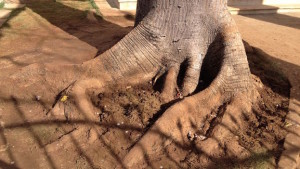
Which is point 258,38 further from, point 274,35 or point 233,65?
point 233,65

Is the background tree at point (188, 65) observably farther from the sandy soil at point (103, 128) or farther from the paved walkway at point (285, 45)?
the paved walkway at point (285, 45)

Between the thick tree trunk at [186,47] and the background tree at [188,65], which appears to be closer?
the background tree at [188,65]

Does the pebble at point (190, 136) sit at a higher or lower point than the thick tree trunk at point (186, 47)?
lower

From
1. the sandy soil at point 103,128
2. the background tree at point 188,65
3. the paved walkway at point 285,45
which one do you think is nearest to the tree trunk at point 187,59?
the background tree at point 188,65

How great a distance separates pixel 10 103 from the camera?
3.91 m

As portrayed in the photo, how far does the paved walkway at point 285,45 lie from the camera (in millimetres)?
3506

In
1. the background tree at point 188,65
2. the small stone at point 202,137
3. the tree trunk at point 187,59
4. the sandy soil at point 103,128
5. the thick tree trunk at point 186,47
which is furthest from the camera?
the thick tree trunk at point 186,47

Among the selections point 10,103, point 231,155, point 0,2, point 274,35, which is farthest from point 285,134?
point 0,2

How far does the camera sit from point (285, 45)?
7199mm

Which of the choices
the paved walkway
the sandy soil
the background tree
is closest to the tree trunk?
the background tree

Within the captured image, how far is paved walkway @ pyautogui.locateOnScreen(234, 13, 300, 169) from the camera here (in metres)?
3.51

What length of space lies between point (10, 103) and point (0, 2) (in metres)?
6.70

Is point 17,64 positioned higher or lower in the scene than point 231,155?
higher

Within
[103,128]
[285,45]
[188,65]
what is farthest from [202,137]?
[285,45]
